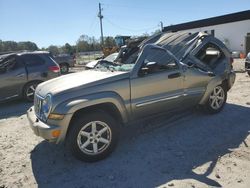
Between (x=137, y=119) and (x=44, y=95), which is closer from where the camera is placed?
(x=44, y=95)

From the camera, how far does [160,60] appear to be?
531 cm

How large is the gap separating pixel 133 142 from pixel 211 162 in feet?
4.83

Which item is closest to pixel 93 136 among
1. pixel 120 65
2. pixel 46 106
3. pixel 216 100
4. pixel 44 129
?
pixel 44 129

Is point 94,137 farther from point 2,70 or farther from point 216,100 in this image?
point 2,70

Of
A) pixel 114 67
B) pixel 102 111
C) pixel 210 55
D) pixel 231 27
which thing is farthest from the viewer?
pixel 231 27

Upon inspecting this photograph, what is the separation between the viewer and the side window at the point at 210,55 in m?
6.48

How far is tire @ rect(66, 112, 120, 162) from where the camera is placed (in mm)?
4125

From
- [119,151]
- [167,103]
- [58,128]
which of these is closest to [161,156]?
[119,151]

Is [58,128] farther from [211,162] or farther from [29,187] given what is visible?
[211,162]

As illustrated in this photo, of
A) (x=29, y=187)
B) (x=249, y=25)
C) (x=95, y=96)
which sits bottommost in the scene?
(x=29, y=187)

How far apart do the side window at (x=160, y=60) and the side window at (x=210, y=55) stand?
3.99ft

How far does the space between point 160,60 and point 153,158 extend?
1.92 metres

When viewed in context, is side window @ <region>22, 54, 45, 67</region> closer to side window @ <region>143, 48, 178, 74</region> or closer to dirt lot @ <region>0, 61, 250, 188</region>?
dirt lot @ <region>0, 61, 250, 188</region>

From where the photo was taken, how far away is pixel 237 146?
464cm
